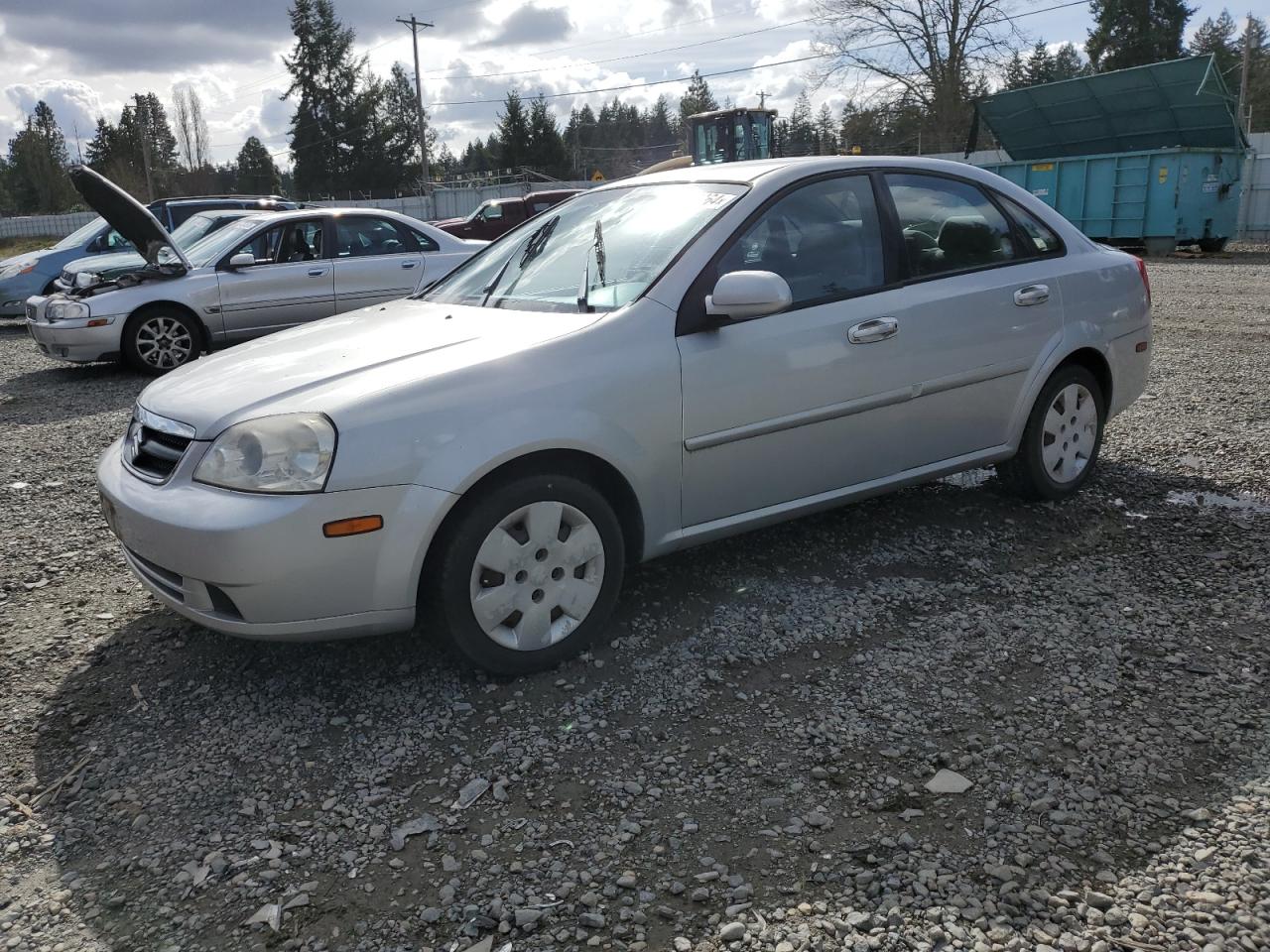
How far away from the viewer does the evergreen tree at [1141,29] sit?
48.6m

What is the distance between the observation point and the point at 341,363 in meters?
3.35

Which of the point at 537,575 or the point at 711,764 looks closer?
the point at 711,764

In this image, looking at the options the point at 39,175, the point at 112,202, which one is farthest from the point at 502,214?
the point at 39,175

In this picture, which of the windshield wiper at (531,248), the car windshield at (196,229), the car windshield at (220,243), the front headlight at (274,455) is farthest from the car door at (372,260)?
the front headlight at (274,455)

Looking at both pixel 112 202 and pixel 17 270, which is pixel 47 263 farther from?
pixel 112 202

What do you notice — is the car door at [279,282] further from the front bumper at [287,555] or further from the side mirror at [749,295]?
the side mirror at [749,295]

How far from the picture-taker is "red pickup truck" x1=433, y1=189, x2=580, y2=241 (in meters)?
18.1

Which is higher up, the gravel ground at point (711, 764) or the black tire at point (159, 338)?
the black tire at point (159, 338)

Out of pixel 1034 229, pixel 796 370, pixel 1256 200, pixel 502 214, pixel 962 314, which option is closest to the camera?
pixel 796 370

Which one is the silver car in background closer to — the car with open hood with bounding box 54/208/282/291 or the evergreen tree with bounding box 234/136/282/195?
the car with open hood with bounding box 54/208/282/291

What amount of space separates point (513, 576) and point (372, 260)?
25.2 ft

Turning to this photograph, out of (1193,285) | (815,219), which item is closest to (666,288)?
(815,219)

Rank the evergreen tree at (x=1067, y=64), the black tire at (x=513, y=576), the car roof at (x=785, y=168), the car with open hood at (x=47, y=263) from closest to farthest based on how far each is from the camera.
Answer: the black tire at (x=513, y=576)
the car roof at (x=785, y=168)
the car with open hood at (x=47, y=263)
the evergreen tree at (x=1067, y=64)

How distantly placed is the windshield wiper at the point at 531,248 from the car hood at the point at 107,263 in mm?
8273
